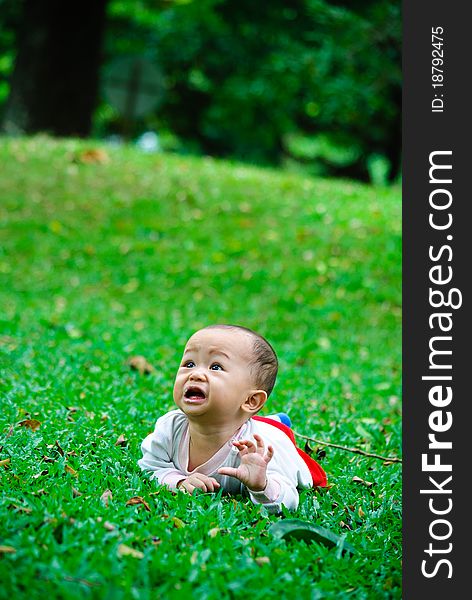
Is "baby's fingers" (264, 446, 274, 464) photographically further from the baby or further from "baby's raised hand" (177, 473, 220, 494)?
"baby's raised hand" (177, 473, 220, 494)

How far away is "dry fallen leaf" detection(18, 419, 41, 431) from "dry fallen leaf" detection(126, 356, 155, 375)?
1.48 m

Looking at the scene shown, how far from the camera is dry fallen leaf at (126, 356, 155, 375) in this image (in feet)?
16.8

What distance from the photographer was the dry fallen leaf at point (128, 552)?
2.35 metres

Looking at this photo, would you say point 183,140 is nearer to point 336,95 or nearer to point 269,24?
point 269,24

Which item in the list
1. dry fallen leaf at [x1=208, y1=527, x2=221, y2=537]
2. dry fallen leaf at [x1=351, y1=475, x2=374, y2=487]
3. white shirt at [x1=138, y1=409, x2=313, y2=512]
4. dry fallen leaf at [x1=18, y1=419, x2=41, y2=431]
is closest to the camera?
Result: dry fallen leaf at [x1=208, y1=527, x2=221, y2=537]

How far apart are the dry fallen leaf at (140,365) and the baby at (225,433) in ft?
6.25

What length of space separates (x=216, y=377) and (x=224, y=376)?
0.03 metres

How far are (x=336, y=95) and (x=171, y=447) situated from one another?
8.71 m

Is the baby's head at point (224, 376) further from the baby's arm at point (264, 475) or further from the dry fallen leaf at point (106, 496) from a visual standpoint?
the dry fallen leaf at point (106, 496)

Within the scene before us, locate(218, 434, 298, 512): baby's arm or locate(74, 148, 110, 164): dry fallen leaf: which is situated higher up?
locate(74, 148, 110, 164): dry fallen leaf

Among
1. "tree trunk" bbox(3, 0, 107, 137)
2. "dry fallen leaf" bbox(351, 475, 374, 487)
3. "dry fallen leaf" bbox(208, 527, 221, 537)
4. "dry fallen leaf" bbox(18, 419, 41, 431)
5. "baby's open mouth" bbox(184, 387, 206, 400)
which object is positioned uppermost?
"tree trunk" bbox(3, 0, 107, 137)

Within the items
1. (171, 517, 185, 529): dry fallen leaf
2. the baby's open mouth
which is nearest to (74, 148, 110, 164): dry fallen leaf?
the baby's open mouth

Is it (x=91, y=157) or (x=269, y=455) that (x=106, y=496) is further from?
(x=91, y=157)

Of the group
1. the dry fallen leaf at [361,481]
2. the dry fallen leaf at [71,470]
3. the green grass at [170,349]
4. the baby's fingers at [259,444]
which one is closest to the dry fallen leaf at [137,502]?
the green grass at [170,349]
